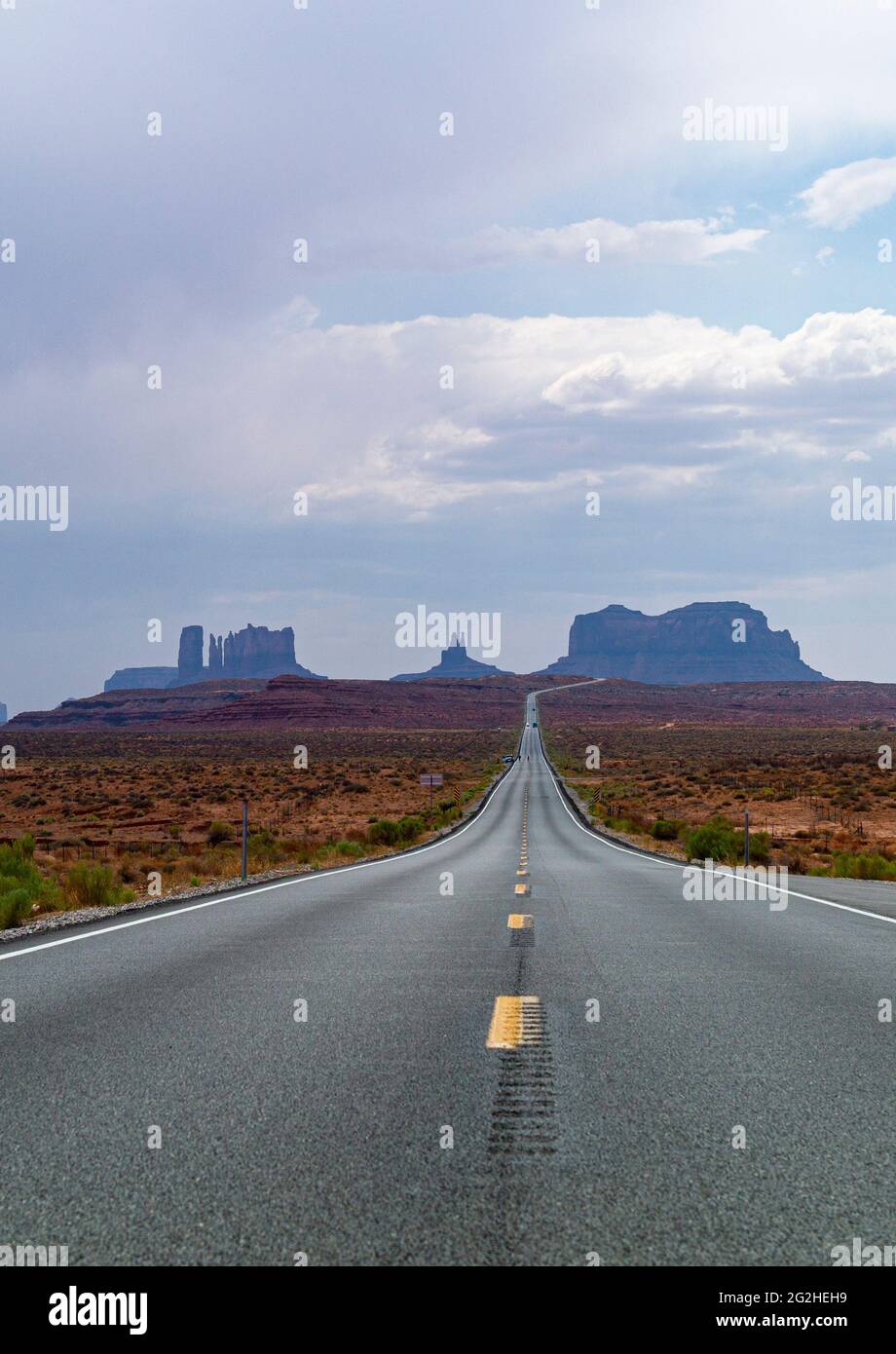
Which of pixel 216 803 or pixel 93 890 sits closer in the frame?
pixel 93 890

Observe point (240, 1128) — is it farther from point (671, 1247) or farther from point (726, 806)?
point (726, 806)

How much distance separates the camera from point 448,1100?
549 cm

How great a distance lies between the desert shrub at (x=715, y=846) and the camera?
2973 cm

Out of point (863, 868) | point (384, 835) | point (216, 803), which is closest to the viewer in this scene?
point (863, 868)

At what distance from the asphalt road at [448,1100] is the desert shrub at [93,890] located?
7.02 metres

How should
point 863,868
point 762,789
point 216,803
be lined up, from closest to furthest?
1. point 863,868
2. point 216,803
3. point 762,789

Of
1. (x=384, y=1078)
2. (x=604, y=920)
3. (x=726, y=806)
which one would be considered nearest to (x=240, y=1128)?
(x=384, y=1078)

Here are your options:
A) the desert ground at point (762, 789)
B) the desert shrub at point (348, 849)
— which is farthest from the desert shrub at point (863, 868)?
the desert shrub at point (348, 849)

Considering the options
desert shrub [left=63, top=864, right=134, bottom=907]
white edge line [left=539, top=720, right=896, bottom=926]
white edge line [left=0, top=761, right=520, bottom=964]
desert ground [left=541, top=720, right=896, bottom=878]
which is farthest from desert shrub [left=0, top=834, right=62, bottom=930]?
desert ground [left=541, top=720, right=896, bottom=878]

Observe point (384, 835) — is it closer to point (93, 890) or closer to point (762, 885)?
point (93, 890)

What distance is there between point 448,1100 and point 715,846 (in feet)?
86.7

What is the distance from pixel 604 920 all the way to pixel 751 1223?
9.43 metres

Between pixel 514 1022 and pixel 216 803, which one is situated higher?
pixel 514 1022

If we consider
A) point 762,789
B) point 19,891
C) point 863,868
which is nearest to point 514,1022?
point 19,891
